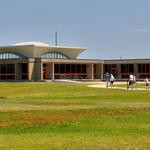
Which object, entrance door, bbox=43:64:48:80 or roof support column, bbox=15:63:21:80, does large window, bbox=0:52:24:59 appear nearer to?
roof support column, bbox=15:63:21:80

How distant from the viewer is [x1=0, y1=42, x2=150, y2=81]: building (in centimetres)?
8832

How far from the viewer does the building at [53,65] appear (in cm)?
8832

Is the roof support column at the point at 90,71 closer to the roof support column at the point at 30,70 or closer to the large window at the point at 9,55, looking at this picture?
the roof support column at the point at 30,70

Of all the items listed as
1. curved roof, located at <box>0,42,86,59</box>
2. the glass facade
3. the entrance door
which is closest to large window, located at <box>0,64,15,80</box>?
curved roof, located at <box>0,42,86,59</box>

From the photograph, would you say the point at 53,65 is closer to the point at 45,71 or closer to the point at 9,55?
the point at 45,71

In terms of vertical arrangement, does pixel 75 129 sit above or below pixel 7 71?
below

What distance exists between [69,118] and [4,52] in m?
77.9

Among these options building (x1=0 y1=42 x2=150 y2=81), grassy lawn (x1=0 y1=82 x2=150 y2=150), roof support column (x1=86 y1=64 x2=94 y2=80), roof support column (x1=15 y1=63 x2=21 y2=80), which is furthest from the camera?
roof support column (x1=86 y1=64 x2=94 y2=80)

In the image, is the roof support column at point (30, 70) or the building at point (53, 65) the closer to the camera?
the roof support column at point (30, 70)

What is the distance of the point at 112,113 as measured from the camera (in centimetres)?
2414

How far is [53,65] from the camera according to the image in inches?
3526

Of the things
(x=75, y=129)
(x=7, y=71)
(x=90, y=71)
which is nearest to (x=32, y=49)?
(x=7, y=71)

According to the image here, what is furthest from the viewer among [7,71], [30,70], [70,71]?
[70,71]

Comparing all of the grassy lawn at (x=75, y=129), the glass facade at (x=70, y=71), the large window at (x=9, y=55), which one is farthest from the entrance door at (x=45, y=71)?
the grassy lawn at (x=75, y=129)
